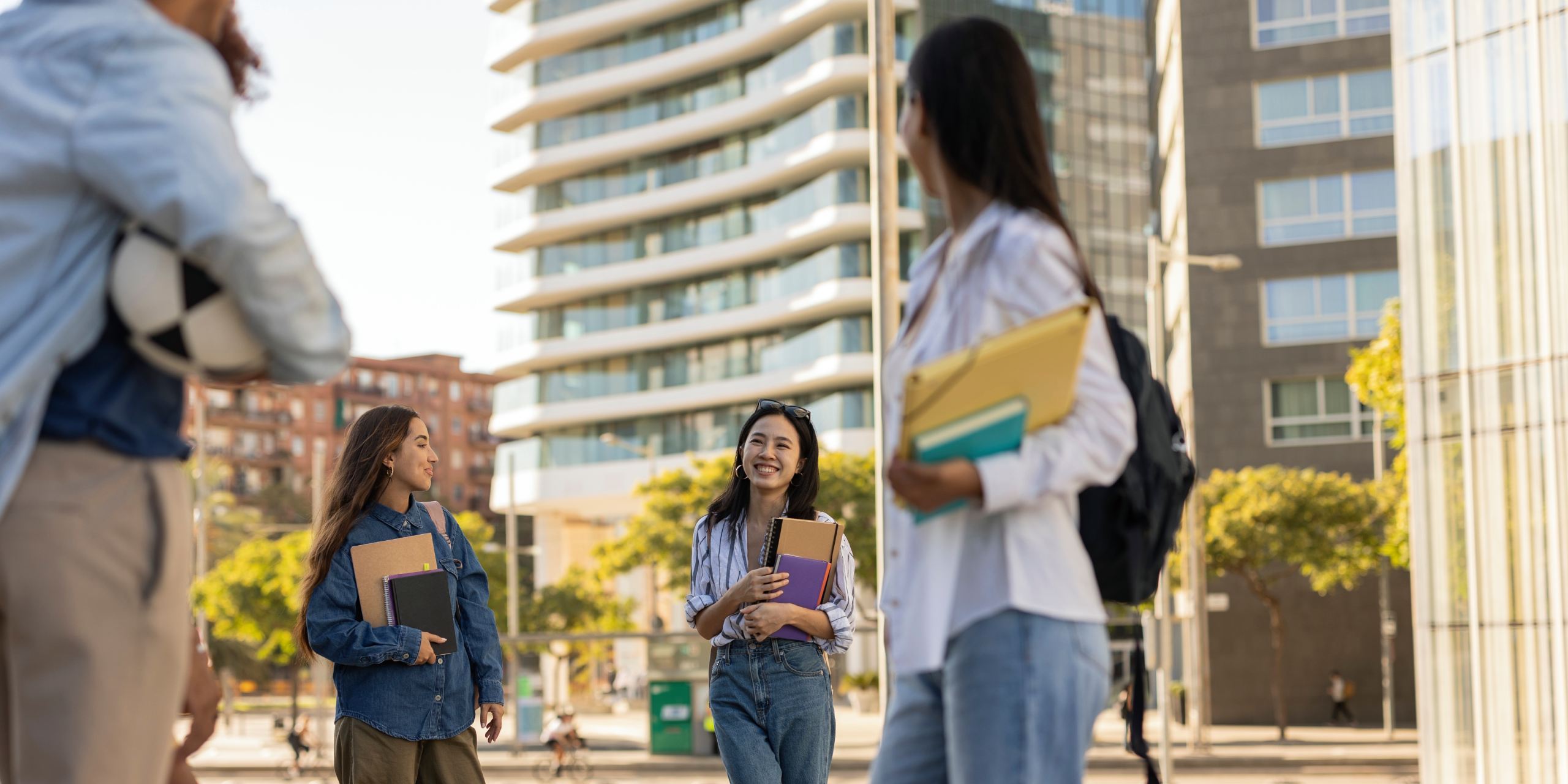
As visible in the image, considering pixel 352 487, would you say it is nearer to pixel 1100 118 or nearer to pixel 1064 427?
pixel 1064 427

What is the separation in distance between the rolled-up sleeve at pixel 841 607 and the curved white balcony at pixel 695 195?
168 feet

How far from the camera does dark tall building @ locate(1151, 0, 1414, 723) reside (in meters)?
41.7

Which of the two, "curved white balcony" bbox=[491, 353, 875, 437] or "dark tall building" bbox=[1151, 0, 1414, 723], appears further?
"curved white balcony" bbox=[491, 353, 875, 437]

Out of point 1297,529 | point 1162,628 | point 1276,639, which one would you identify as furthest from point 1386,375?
point 1276,639

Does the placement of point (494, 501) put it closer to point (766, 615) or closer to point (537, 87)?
point (537, 87)

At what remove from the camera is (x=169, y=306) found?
2.37 meters

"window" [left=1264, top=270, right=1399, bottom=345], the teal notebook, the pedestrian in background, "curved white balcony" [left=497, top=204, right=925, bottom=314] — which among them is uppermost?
"curved white balcony" [left=497, top=204, right=925, bottom=314]

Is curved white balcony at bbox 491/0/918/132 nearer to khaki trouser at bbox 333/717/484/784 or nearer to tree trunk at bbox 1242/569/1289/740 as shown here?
tree trunk at bbox 1242/569/1289/740

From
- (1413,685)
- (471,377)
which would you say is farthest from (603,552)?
(471,377)

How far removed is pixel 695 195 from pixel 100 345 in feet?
206

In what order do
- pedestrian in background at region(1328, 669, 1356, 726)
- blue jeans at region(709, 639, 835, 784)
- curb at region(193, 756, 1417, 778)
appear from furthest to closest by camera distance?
pedestrian in background at region(1328, 669, 1356, 726), curb at region(193, 756, 1417, 778), blue jeans at region(709, 639, 835, 784)

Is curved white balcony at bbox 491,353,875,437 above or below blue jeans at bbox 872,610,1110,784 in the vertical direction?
above

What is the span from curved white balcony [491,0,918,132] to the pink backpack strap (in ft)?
181

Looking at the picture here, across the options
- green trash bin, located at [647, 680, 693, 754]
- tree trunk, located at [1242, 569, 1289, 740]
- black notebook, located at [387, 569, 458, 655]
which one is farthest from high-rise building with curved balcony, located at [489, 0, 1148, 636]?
black notebook, located at [387, 569, 458, 655]
